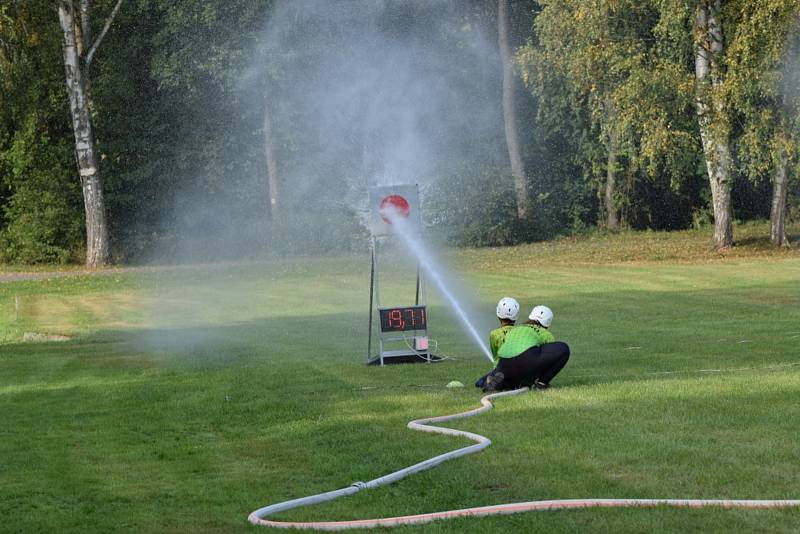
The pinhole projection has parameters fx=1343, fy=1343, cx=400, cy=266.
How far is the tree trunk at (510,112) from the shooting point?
5172 cm

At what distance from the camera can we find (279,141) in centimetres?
5147

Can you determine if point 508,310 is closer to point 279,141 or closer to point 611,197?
point 279,141

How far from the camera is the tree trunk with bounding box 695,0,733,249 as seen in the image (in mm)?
38344

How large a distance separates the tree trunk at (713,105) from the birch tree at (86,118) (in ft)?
62.7

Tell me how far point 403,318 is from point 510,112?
117 ft

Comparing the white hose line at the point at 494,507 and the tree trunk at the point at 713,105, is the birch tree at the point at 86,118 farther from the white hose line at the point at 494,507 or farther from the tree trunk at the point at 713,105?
the white hose line at the point at 494,507

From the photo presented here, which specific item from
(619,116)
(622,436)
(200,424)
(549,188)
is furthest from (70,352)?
(549,188)

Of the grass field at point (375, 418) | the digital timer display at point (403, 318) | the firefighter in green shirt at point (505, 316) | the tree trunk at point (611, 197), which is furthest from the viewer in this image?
the tree trunk at point (611, 197)

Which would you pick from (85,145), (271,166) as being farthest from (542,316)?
(271,166)

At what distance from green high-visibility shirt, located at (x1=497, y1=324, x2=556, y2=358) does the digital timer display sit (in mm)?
4000

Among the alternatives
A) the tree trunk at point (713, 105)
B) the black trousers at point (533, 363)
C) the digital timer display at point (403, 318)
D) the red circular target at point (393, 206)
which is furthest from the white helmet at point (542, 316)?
the tree trunk at point (713, 105)

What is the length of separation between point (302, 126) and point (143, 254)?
7.74 m

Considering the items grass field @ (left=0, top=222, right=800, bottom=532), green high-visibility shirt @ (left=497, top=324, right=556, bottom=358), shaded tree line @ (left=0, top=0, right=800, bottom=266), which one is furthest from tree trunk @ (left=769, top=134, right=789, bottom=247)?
green high-visibility shirt @ (left=497, top=324, right=556, bottom=358)

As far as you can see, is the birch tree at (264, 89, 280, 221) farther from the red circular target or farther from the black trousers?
the black trousers
